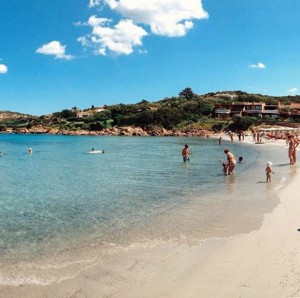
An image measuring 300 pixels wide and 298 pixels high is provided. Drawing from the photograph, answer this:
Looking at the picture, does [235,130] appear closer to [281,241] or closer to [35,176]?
[35,176]

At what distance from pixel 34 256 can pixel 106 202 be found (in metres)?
6.03

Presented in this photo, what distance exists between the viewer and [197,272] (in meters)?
6.91

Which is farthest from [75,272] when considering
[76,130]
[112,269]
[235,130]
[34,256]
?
[76,130]

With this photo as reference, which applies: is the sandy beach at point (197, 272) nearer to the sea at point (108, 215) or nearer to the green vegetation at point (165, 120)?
the sea at point (108, 215)

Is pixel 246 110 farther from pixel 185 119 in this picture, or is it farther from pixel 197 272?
pixel 197 272

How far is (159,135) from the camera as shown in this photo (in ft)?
334

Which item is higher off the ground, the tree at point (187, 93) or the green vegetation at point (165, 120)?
the tree at point (187, 93)

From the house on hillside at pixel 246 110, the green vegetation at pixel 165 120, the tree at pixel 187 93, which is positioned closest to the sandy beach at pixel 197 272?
the green vegetation at pixel 165 120

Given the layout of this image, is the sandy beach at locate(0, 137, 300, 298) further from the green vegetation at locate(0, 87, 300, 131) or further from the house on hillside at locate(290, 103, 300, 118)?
the house on hillside at locate(290, 103, 300, 118)

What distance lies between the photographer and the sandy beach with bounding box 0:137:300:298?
20.1 feet

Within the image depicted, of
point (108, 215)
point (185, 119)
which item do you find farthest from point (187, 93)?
point (108, 215)

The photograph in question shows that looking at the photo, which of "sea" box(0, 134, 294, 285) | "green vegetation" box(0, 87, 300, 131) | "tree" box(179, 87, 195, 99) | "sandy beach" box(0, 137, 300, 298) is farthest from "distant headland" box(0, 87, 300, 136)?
"sandy beach" box(0, 137, 300, 298)

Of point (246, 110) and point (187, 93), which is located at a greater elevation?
point (187, 93)

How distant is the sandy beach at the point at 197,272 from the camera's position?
6.14 metres
